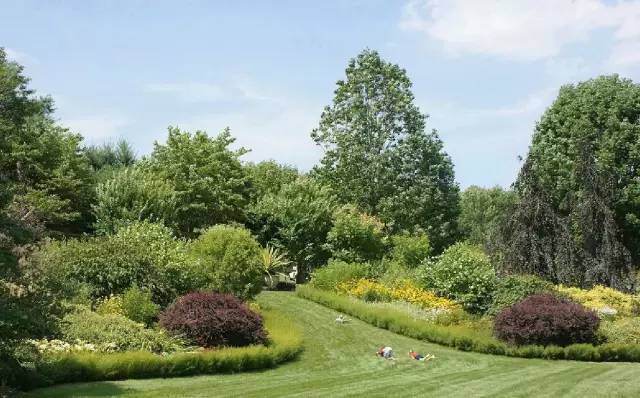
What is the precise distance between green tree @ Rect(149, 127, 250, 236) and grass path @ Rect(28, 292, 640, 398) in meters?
12.3

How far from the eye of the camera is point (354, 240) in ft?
98.3

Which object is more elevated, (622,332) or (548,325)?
(548,325)

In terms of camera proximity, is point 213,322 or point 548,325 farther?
point 548,325

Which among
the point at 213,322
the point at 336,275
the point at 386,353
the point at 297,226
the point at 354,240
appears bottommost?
the point at 386,353

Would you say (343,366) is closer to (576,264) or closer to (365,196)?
(576,264)

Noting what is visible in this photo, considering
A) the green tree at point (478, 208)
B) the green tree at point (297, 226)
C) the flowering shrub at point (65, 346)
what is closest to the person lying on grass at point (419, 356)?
the flowering shrub at point (65, 346)

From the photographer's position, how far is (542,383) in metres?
12.9

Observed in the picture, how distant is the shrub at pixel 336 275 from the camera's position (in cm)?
2588

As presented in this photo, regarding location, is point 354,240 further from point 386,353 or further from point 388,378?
point 388,378

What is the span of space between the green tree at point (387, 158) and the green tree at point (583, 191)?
22.3 ft

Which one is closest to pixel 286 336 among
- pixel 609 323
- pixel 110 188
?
pixel 609 323

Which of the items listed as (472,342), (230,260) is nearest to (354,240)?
(230,260)

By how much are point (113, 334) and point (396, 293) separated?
1096 cm

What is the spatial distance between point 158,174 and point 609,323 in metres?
18.7
